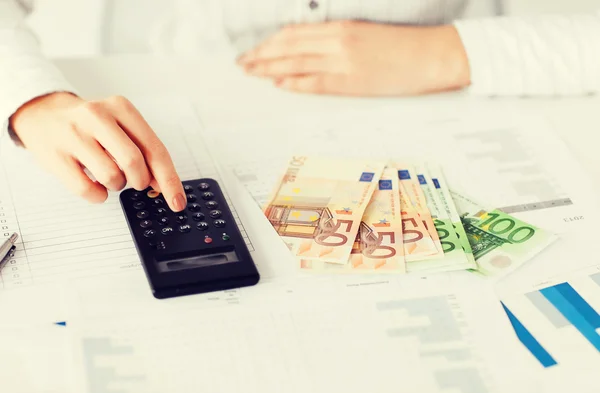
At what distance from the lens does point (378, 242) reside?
21.9 inches

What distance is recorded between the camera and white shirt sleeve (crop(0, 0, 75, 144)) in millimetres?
657

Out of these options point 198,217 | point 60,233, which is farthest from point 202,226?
point 60,233

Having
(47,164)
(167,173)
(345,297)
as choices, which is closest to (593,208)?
(345,297)

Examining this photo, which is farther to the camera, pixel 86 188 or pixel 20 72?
pixel 20 72

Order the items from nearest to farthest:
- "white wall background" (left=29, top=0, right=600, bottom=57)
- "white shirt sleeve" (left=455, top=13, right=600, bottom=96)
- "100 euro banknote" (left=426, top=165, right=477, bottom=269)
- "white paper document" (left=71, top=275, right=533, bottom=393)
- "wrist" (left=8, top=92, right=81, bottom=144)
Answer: "white paper document" (left=71, top=275, right=533, bottom=393), "100 euro banknote" (left=426, top=165, right=477, bottom=269), "wrist" (left=8, top=92, right=81, bottom=144), "white shirt sleeve" (left=455, top=13, right=600, bottom=96), "white wall background" (left=29, top=0, right=600, bottom=57)

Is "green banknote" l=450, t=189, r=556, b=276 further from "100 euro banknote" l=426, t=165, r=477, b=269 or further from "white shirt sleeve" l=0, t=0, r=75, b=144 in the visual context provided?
"white shirt sleeve" l=0, t=0, r=75, b=144

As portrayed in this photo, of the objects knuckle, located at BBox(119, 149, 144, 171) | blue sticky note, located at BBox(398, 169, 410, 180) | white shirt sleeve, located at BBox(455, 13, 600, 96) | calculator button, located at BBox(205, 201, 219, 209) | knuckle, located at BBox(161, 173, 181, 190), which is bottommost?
blue sticky note, located at BBox(398, 169, 410, 180)

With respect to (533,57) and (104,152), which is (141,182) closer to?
(104,152)

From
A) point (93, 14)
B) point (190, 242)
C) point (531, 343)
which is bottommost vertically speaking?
point (531, 343)

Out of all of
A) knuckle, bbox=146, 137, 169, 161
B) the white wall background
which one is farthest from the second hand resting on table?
the white wall background

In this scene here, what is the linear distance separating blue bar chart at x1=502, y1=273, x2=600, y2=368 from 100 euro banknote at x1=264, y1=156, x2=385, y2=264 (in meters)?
0.14

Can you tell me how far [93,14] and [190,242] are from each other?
87cm

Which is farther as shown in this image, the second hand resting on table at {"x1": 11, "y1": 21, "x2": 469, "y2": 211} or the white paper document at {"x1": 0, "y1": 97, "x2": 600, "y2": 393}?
the second hand resting on table at {"x1": 11, "y1": 21, "x2": 469, "y2": 211}

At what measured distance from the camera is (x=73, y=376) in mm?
Answer: 444
